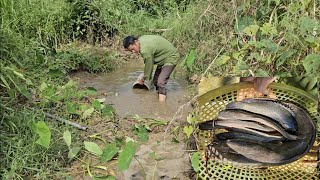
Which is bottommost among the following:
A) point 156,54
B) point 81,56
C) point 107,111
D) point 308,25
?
point 81,56

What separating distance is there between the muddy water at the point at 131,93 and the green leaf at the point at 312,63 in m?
2.36

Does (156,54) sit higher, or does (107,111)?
(156,54)

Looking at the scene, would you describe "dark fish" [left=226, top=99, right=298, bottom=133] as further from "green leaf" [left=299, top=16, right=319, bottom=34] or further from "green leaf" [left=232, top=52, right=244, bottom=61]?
"green leaf" [left=232, top=52, right=244, bottom=61]

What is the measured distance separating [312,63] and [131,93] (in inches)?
148

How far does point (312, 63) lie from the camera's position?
3.57 m

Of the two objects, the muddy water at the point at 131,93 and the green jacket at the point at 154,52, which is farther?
the green jacket at the point at 154,52

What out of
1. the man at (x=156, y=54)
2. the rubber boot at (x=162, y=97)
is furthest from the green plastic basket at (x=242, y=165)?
the rubber boot at (x=162, y=97)

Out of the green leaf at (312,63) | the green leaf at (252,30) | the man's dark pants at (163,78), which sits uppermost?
the green leaf at (252,30)

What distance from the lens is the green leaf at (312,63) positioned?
348 cm

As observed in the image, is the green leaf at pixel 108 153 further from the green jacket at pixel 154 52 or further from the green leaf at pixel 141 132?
the green jacket at pixel 154 52

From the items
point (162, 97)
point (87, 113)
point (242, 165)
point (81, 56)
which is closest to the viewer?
point (242, 165)

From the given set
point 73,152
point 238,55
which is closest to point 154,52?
point 238,55

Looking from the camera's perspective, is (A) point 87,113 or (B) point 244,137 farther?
(A) point 87,113

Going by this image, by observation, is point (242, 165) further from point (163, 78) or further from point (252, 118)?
point (163, 78)
